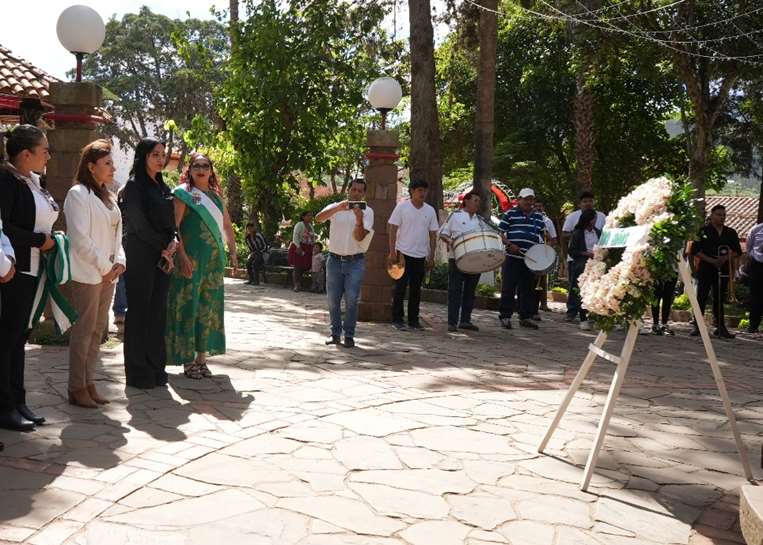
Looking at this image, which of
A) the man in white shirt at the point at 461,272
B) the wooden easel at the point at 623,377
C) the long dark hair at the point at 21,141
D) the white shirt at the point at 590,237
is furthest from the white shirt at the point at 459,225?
the long dark hair at the point at 21,141

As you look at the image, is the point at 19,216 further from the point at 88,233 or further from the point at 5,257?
the point at 5,257

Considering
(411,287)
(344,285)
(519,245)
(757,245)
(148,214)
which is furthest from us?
(519,245)

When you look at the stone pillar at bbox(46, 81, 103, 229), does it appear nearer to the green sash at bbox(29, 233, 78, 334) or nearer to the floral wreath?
the green sash at bbox(29, 233, 78, 334)

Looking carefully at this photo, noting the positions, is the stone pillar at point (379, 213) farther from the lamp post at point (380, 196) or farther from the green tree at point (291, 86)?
the green tree at point (291, 86)

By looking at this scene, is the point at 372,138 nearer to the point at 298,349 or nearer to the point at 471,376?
the point at 298,349

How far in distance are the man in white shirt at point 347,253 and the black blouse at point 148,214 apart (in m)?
2.94

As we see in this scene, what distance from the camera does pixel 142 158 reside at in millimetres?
6824

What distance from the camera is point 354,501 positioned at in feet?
Answer: 14.7

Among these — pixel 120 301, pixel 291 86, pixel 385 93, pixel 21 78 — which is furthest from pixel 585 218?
pixel 21 78

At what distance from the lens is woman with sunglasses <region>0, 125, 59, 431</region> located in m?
5.39

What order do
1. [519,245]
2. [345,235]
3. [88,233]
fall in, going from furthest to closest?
1. [519,245]
2. [345,235]
3. [88,233]

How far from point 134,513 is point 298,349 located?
529 centimetres

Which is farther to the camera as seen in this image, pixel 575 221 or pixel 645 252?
pixel 575 221

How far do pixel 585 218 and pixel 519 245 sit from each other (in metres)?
1.09
